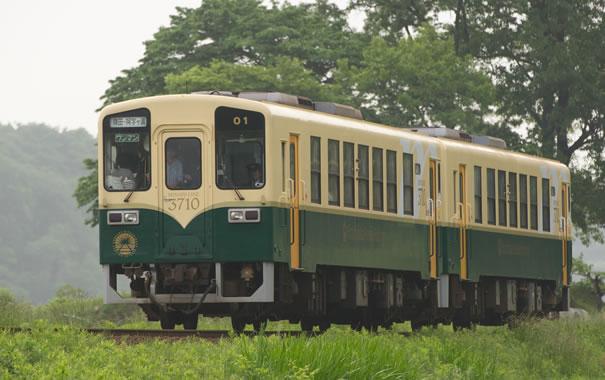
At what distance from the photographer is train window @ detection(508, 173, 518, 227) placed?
97.0ft

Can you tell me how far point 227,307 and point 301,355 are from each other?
682 centimetres

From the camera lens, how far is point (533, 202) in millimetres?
30609

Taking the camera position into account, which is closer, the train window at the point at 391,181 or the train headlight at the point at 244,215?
the train headlight at the point at 244,215

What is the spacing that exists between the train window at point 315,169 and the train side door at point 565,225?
1104 cm

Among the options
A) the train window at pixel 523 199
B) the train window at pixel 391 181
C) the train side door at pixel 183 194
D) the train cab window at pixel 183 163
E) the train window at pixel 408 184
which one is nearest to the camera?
the train side door at pixel 183 194

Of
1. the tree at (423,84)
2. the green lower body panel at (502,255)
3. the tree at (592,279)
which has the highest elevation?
the tree at (423,84)

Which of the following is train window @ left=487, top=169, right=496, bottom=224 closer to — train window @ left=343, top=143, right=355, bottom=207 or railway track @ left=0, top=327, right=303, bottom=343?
train window @ left=343, top=143, right=355, bottom=207

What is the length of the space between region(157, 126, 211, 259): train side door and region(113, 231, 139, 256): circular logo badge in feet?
1.30

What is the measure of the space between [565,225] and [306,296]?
37.9 ft

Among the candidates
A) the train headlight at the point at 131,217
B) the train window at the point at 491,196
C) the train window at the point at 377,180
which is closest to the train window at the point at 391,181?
the train window at the point at 377,180

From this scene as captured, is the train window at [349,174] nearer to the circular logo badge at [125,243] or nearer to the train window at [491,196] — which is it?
the circular logo badge at [125,243]

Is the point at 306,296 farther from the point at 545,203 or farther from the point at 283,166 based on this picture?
the point at 545,203

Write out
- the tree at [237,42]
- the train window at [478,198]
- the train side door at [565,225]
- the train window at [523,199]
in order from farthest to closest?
the tree at [237,42], the train side door at [565,225], the train window at [523,199], the train window at [478,198]

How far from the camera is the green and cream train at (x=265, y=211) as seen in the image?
21.0 meters
